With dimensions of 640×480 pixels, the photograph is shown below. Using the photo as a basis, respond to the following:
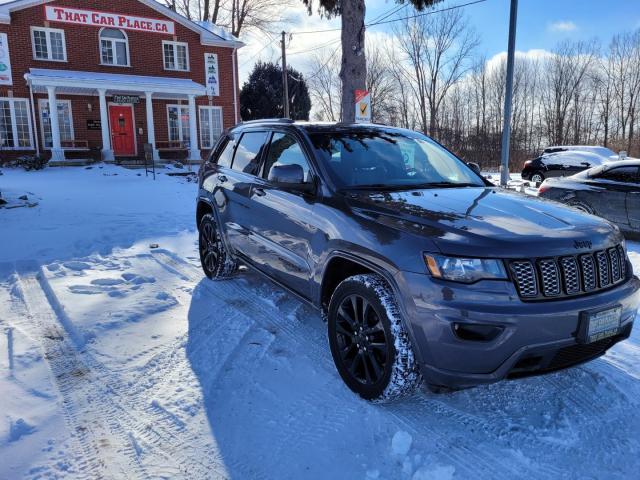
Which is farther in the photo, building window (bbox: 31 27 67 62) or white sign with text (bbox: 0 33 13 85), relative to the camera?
building window (bbox: 31 27 67 62)

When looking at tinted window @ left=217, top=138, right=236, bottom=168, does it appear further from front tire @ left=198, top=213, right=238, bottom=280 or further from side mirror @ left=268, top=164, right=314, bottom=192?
side mirror @ left=268, top=164, right=314, bottom=192

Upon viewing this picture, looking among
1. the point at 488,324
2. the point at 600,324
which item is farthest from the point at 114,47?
the point at 600,324

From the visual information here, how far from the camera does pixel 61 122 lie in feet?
72.1

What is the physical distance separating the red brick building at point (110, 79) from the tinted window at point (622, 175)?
19.1 m

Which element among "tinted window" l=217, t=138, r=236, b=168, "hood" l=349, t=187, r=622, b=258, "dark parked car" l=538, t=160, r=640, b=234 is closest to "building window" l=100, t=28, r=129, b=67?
"tinted window" l=217, t=138, r=236, b=168

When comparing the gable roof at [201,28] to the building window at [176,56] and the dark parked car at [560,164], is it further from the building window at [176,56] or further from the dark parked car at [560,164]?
the dark parked car at [560,164]

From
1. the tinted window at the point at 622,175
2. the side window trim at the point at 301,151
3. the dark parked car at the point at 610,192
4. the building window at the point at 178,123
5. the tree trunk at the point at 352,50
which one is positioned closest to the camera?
the side window trim at the point at 301,151

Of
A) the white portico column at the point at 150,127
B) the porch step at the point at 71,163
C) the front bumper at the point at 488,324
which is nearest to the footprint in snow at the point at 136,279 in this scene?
the front bumper at the point at 488,324

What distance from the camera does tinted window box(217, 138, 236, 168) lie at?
5504 millimetres

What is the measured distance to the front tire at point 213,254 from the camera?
18.1 ft

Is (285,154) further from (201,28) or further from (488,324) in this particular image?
(201,28)

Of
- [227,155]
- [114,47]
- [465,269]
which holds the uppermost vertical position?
[114,47]

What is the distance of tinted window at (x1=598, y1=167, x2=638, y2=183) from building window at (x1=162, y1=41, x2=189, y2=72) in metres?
21.0

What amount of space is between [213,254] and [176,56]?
2165cm
